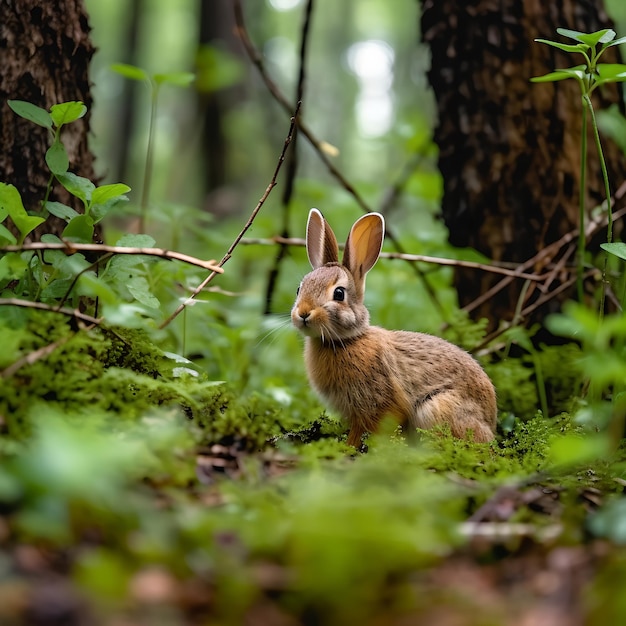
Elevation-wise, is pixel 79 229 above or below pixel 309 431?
above

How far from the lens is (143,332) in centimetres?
330

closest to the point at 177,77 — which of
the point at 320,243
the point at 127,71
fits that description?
the point at 127,71

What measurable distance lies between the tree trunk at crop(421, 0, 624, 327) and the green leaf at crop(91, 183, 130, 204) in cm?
267

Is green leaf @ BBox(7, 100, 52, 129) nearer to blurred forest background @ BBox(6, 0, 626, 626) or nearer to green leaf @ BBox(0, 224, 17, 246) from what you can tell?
blurred forest background @ BBox(6, 0, 626, 626)

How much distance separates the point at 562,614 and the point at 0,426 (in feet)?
5.66

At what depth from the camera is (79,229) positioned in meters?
2.96

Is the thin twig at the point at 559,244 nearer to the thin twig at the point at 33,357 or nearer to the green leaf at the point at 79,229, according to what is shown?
the green leaf at the point at 79,229

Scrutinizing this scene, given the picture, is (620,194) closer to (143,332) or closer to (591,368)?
(591,368)

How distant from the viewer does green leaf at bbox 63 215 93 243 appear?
9.62ft

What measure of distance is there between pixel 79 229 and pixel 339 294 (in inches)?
71.7

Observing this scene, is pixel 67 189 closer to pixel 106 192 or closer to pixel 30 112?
pixel 106 192

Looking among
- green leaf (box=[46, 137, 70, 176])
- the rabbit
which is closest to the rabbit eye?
the rabbit

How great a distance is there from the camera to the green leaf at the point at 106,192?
2.98 metres

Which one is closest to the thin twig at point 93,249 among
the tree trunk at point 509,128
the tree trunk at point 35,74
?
the tree trunk at point 35,74
